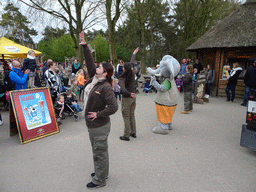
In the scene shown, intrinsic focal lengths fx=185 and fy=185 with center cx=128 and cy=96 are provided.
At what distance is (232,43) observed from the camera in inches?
373

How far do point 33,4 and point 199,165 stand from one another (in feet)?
54.1

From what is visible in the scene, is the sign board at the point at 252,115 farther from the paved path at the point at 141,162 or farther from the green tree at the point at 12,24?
the green tree at the point at 12,24

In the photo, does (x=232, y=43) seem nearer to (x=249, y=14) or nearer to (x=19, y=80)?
(x=249, y=14)

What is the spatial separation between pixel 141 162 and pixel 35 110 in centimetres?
313

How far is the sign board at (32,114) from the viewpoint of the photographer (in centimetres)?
454

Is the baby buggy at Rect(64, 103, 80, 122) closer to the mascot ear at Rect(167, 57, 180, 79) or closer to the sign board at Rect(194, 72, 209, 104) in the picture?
the mascot ear at Rect(167, 57, 180, 79)

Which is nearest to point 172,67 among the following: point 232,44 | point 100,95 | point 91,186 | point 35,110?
point 100,95

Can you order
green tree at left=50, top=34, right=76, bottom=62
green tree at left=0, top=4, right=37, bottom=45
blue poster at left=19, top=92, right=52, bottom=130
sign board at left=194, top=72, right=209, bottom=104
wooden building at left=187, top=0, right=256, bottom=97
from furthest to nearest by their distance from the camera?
green tree at left=50, top=34, right=76, bottom=62 → green tree at left=0, top=4, right=37, bottom=45 → wooden building at left=187, top=0, right=256, bottom=97 → sign board at left=194, top=72, right=209, bottom=104 → blue poster at left=19, top=92, right=52, bottom=130

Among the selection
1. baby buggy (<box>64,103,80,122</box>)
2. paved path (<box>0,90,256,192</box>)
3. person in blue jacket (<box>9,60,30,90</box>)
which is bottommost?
paved path (<box>0,90,256,192</box>)

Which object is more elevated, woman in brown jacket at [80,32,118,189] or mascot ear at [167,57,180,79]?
mascot ear at [167,57,180,79]

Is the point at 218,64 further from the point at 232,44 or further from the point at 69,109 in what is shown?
the point at 69,109

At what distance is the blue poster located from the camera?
4710 millimetres

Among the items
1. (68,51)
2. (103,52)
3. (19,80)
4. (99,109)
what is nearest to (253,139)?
(99,109)

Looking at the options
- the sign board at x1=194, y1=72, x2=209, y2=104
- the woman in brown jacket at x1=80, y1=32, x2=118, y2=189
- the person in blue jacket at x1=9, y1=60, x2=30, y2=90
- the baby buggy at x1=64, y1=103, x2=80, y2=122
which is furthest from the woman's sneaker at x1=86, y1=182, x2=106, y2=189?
the sign board at x1=194, y1=72, x2=209, y2=104
